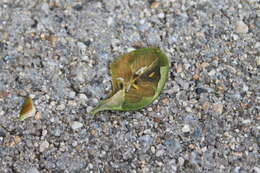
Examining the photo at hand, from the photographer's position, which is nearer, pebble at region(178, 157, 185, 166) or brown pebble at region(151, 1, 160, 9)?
pebble at region(178, 157, 185, 166)

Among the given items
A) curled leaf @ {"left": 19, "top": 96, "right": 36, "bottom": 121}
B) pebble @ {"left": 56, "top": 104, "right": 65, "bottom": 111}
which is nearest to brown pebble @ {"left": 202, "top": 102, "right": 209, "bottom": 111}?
pebble @ {"left": 56, "top": 104, "right": 65, "bottom": 111}

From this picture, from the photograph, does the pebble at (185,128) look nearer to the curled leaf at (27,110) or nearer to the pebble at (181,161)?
the pebble at (181,161)

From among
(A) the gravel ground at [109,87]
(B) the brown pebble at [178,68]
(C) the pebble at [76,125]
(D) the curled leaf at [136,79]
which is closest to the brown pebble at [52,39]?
(A) the gravel ground at [109,87]

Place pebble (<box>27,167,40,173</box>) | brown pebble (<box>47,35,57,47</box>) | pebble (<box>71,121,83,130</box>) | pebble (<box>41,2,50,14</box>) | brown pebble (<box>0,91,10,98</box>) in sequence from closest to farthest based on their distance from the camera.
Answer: pebble (<box>27,167,40,173</box>)
pebble (<box>71,121,83,130</box>)
brown pebble (<box>0,91,10,98</box>)
brown pebble (<box>47,35,57,47</box>)
pebble (<box>41,2,50,14</box>)

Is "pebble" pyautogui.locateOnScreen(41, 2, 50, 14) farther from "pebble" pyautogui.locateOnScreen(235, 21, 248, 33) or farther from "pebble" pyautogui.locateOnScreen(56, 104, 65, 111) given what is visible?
"pebble" pyautogui.locateOnScreen(235, 21, 248, 33)

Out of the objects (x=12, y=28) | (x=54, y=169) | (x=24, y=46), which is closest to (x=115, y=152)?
(x=54, y=169)

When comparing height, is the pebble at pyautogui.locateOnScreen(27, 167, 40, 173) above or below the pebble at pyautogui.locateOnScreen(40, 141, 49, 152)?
below

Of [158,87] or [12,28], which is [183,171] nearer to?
[158,87]
